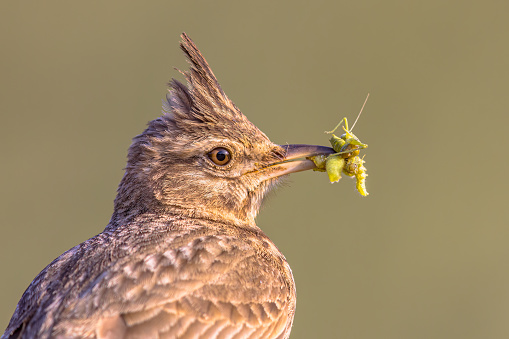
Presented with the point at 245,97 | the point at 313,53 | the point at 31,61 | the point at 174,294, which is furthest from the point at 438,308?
the point at 31,61

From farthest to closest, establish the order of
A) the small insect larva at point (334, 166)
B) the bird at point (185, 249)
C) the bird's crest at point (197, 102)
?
the bird's crest at point (197, 102) < the small insect larva at point (334, 166) < the bird at point (185, 249)

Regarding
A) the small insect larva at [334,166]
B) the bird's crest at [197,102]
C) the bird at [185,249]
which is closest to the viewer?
the bird at [185,249]

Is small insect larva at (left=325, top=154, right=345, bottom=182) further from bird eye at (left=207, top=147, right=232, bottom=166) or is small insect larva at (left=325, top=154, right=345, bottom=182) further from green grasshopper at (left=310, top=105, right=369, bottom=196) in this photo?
bird eye at (left=207, top=147, right=232, bottom=166)

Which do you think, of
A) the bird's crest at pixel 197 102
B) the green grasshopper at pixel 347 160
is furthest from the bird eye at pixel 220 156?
the green grasshopper at pixel 347 160

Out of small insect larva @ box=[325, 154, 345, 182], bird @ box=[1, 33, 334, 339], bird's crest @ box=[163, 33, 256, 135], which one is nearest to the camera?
bird @ box=[1, 33, 334, 339]

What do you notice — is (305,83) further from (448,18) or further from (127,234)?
(127,234)

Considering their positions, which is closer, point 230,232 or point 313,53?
point 230,232

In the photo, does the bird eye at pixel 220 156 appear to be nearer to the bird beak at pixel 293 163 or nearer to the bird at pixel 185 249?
the bird at pixel 185 249

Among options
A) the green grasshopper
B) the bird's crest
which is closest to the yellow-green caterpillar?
the green grasshopper
